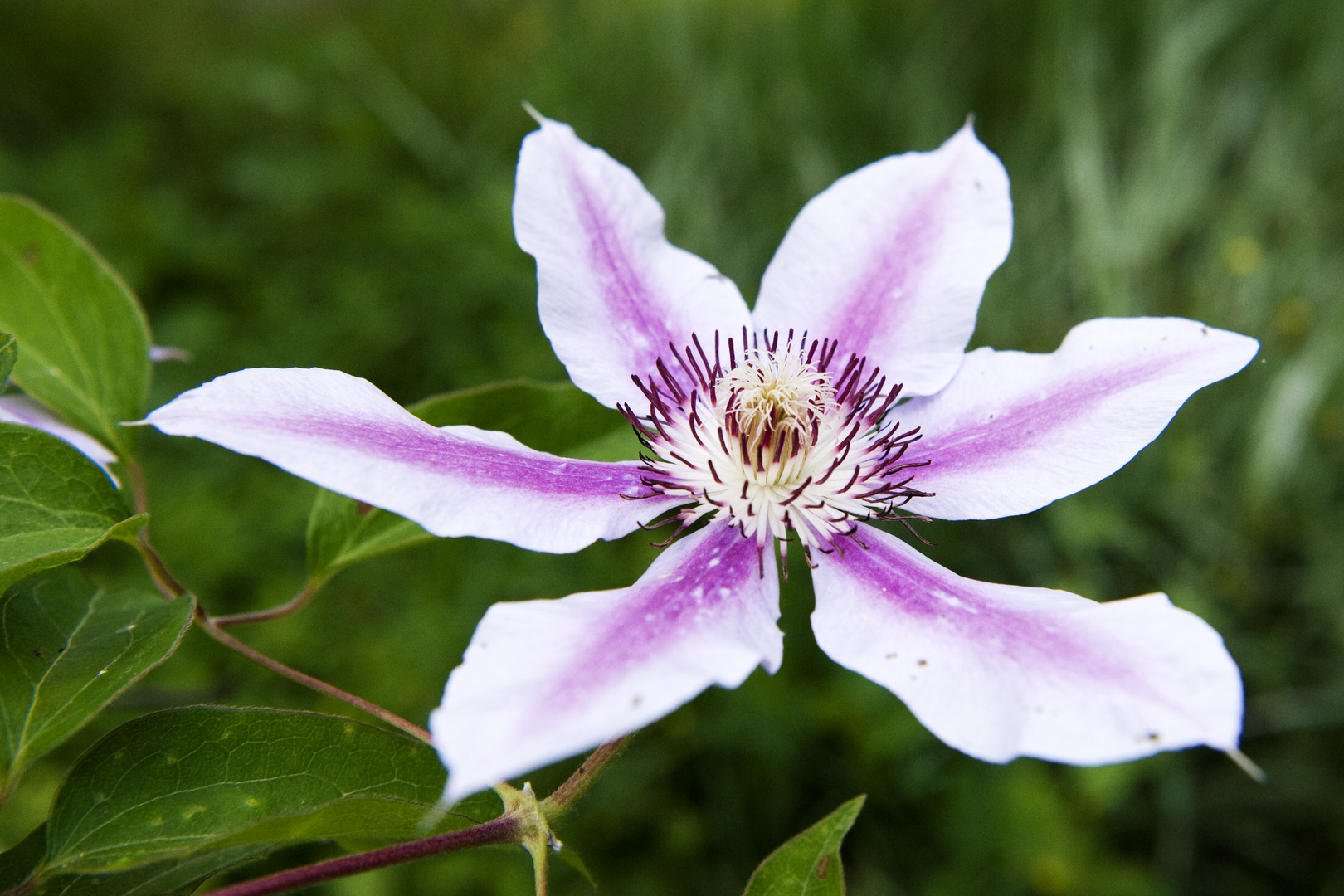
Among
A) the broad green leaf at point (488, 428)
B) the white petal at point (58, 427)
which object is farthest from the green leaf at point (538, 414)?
the white petal at point (58, 427)

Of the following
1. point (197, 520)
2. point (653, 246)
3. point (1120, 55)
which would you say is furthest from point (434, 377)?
point (1120, 55)

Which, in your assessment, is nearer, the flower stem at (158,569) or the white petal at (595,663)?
the white petal at (595,663)

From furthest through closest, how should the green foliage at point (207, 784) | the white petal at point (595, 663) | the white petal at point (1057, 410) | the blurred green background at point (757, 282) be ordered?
the blurred green background at point (757, 282) < the white petal at point (1057, 410) < the green foliage at point (207, 784) < the white petal at point (595, 663)

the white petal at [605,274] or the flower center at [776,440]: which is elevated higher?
the white petal at [605,274]

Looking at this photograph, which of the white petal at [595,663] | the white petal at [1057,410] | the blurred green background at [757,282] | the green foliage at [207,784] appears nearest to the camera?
the white petal at [595,663]

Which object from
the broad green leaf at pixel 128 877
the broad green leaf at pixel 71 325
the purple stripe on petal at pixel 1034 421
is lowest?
the broad green leaf at pixel 128 877

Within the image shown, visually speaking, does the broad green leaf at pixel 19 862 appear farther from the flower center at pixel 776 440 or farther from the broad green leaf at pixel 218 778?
the flower center at pixel 776 440

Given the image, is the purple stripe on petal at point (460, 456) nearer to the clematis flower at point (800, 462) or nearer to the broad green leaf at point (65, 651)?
the clematis flower at point (800, 462)
